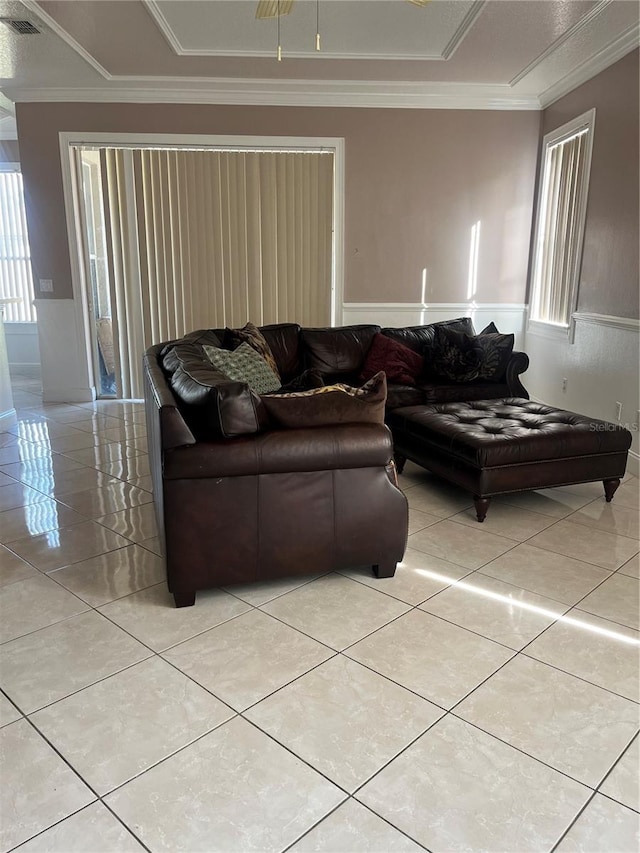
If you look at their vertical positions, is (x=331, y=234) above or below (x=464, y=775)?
above

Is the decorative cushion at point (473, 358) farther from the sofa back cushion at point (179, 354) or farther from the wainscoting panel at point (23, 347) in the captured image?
the wainscoting panel at point (23, 347)

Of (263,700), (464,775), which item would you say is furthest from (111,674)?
(464,775)

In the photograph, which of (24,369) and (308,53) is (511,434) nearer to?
(308,53)

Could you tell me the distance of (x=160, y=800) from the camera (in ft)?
4.80

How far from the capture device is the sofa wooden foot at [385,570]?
100.0 inches

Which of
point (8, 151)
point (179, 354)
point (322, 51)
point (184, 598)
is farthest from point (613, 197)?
point (8, 151)

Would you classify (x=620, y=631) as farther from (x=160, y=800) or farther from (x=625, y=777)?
(x=160, y=800)

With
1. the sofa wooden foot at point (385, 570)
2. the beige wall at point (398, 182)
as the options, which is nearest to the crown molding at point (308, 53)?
the beige wall at point (398, 182)

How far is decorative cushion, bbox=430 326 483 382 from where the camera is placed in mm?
4477

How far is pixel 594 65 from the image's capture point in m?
4.51

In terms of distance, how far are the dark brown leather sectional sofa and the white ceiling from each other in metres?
2.83

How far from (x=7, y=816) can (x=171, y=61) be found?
5002mm

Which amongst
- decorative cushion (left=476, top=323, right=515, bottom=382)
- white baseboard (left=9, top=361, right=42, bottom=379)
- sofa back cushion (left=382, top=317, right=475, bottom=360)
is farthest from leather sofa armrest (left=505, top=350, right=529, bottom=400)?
white baseboard (left=9, top=361, right=42, bottom=379)

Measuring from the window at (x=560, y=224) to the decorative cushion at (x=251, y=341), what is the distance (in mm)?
2484
